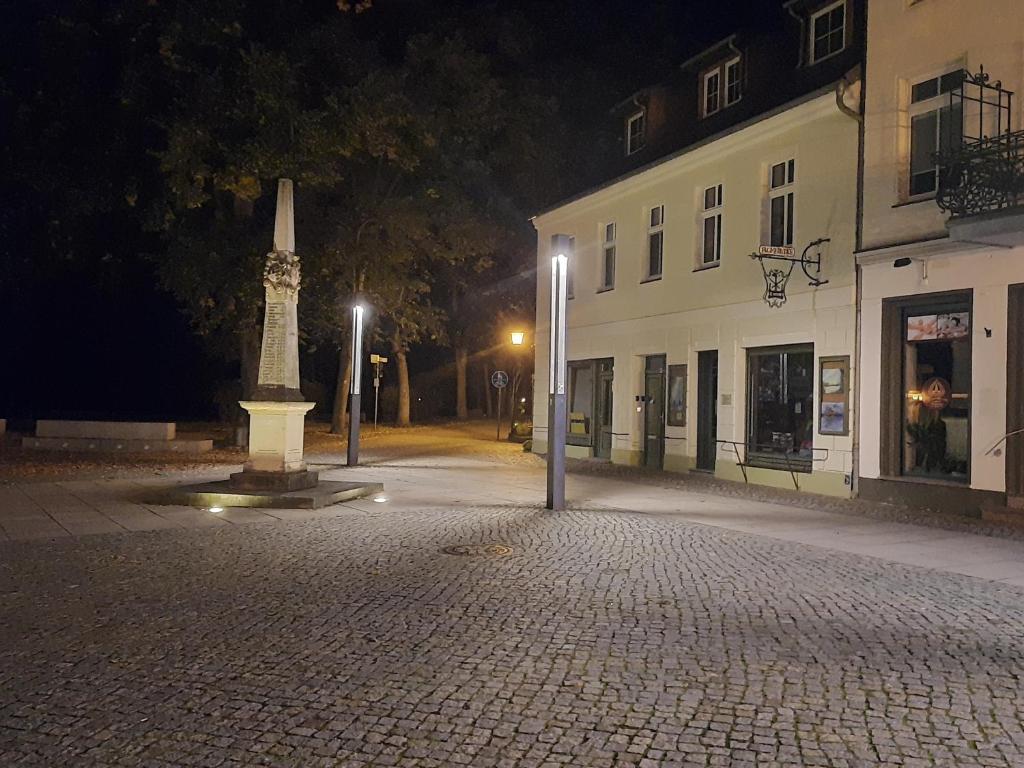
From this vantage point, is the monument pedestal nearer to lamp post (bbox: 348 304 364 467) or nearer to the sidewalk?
the sidewalk

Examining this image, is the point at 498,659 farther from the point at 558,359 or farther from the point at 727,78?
the point at 727,78

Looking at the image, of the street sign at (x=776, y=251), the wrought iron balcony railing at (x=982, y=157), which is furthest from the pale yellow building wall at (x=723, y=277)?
the wrought iron balcony railing at (x=982, y=157)

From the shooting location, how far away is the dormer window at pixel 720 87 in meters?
18.9

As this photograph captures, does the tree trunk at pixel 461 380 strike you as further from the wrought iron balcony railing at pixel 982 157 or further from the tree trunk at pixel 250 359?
the wrought iron balcony railing at pixel 982 157

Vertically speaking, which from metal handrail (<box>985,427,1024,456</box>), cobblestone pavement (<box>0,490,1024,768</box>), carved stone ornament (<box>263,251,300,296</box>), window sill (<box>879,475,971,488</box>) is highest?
carved stone ornament (<box>263,251,300,296</box>)

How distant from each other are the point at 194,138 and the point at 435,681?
17.2 metres

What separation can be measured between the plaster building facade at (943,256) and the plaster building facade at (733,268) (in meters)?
0.57

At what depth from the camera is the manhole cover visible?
9445 millimetres

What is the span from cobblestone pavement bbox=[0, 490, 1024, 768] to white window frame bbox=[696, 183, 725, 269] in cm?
986

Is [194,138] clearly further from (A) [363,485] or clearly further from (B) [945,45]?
(B) [945,45]

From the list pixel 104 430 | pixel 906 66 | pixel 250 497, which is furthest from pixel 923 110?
pixel 104 430

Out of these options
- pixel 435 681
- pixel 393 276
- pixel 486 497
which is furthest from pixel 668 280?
pixel 435 681

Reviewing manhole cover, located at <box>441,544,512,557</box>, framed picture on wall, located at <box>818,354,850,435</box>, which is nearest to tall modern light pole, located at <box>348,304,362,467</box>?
framed picture on wall, located at <box>818,354,850,435</box>

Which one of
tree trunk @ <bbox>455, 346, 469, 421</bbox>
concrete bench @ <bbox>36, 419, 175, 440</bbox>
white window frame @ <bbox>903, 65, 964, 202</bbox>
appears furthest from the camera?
tree trunk @ <bbox>455, 346, 469, 421</bbox>
